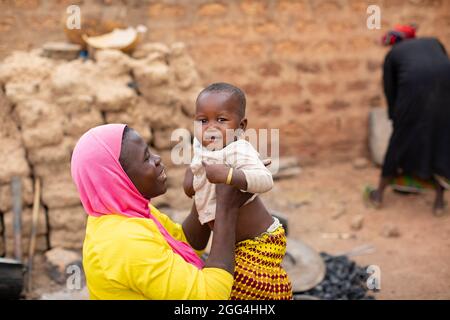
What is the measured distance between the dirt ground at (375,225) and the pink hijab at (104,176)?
2967 millimetres

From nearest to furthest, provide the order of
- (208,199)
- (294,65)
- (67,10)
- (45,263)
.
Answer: (208,199) → (45,263) → (67,10) → (294,65)

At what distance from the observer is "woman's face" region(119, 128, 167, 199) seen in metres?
2.11

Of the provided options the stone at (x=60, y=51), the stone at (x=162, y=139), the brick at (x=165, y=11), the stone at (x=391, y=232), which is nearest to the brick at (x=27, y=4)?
the stone at (x=60, y=51)

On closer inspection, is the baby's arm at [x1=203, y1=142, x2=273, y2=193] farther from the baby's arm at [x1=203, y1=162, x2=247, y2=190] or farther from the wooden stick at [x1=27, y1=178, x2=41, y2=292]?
the wooden stick at [x1=27, y1=178, x2=41, y2=292]

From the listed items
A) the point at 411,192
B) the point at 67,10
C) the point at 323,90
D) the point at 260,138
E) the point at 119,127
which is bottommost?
the point at 411,192

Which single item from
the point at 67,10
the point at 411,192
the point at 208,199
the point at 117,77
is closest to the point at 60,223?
the point at 117,77

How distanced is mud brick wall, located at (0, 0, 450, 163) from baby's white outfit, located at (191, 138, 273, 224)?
13.6 ft

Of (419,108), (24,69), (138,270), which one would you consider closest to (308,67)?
(419,108)

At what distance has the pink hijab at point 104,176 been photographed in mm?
2039

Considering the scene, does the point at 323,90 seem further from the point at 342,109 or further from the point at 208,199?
the point at 208,199

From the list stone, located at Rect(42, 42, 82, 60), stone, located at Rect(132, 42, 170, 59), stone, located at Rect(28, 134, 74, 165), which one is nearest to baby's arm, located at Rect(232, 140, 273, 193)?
stone, located at Rect(28, 134, 74, 165)

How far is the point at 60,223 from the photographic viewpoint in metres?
4.66

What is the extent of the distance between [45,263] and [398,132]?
3.85 metres

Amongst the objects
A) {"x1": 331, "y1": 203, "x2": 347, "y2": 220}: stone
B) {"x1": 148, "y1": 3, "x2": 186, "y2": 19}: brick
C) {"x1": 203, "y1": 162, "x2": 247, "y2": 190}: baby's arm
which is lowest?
{"x1": 331, "y1": 203, "x2": 347, "y2": 220}: stone
